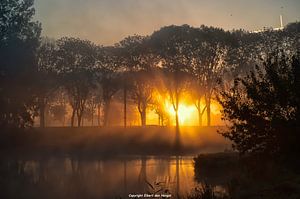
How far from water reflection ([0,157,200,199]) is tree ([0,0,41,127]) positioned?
9.32 metres

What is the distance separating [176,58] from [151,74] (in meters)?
6.34

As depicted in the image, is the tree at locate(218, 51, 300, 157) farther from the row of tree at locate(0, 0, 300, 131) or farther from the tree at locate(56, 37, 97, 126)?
the tree at locate(56, 37, 97, 126)

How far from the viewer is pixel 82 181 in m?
34.1

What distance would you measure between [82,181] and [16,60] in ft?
83.3

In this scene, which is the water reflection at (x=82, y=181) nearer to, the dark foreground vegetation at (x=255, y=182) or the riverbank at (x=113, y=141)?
the dark foreground vegetation at (x=255, y=182)

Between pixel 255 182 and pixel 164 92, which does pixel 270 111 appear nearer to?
pixel 255 182

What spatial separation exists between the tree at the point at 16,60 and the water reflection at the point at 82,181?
30.6 ft

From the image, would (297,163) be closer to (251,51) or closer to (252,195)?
(252,195)

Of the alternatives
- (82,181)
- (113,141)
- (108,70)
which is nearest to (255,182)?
(82,181)

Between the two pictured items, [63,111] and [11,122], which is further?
[63,111]

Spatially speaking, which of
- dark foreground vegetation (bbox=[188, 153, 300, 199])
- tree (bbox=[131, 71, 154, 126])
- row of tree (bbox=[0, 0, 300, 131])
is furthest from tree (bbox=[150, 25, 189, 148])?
dark foreground vegetation (bbox=[188, 153, 300, 199])

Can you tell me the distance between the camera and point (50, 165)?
1903 inches

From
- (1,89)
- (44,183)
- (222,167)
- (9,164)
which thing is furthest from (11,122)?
(222,167)

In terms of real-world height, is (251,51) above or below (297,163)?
above
